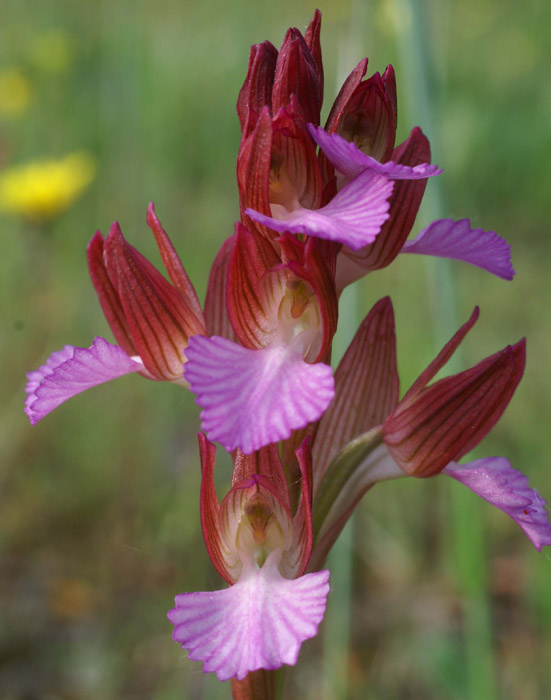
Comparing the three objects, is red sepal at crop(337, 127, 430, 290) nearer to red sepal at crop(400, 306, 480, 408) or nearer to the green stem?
red sepal at crop(400, 306, 480, 408)

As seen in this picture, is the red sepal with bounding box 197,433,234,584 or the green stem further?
the green stem

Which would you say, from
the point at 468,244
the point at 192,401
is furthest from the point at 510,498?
the point at 192,401

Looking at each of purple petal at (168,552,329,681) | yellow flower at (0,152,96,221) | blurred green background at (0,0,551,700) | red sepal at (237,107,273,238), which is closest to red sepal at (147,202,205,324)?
red sepal at (237,107,273,238)

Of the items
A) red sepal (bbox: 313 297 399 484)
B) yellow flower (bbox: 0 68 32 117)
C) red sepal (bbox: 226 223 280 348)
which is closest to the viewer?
red sepal (bbox: 226 223 280 348)

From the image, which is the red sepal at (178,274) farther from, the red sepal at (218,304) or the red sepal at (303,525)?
the red sepal at (303,525)

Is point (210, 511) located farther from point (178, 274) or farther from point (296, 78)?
A: point (296, 78)

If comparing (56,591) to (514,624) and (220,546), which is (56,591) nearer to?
(514,624)
